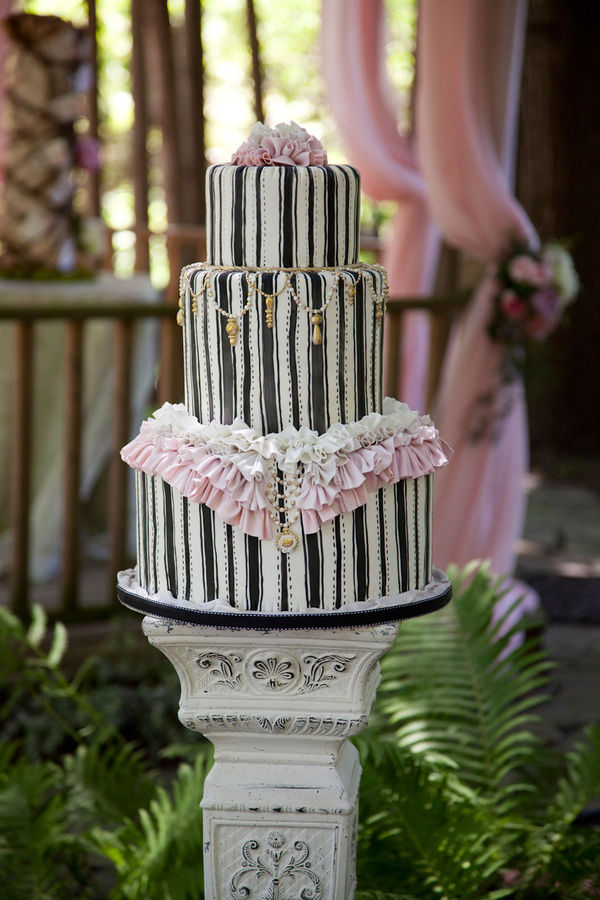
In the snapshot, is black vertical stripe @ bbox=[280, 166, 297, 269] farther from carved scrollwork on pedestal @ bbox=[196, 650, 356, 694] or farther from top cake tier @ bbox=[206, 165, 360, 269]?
carved scrollwork on pedestal @ bbox=[196, 650, 356, 694]

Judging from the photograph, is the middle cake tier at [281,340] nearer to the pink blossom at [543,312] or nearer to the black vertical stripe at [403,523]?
the black vertical stripe at [403,523]

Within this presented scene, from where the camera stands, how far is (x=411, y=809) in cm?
280

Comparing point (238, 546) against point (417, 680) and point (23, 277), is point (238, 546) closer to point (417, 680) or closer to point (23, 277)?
point (417, 680)

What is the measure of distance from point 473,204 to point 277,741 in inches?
99.9

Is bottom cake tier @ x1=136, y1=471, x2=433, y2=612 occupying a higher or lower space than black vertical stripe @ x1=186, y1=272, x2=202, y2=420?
lower

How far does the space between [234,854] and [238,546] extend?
66cm

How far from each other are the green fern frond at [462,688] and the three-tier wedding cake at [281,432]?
100 centimetres

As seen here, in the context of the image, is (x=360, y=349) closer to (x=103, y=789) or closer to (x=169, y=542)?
(x=169, y=542)

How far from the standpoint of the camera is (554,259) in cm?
449

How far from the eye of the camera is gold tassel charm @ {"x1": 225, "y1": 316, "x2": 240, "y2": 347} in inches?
88.7

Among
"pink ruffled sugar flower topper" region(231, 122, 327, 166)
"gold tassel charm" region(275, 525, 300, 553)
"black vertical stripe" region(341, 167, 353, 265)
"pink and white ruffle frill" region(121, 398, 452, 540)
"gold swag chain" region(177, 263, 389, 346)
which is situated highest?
"pink ruffled sugar flower topper" region(231, 122, 327, 166)

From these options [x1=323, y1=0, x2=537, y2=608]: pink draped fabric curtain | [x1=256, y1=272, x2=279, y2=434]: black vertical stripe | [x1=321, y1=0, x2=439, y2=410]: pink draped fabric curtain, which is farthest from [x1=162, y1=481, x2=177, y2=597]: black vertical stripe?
[x1=321, y1=0, x2=439, y2=410]: pink draped fabric curtain

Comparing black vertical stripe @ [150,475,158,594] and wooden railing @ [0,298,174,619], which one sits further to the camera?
wooden railing @ [0,298,174,619]

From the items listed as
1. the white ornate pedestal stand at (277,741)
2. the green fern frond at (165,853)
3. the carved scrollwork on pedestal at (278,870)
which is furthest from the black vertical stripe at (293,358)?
the green fern frond at (165,853)
